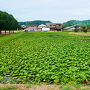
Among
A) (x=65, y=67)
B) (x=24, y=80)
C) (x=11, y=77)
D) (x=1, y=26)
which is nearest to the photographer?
(x=24, y=80)

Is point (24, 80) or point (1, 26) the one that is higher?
point (1, 26)

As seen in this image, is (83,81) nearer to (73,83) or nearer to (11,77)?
(73,83)

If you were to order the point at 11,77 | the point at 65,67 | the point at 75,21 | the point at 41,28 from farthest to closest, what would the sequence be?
the point at 75,21 < the point at 41,28 < the point at 65,67 < the point at 11,77

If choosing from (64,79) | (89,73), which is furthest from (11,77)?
(89,73)

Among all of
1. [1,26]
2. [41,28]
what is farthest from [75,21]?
[1,26]

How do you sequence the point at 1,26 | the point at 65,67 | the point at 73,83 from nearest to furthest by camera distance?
the point at 73,83 < the point at 65,67 < the point at 1,26

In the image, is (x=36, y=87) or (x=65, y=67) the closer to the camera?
(x=36, y=87)

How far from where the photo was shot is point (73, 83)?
526 centimetres

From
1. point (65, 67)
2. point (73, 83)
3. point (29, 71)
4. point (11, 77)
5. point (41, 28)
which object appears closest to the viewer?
point (73, 83)

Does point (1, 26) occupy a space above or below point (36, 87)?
above

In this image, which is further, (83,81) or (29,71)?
(29,71)

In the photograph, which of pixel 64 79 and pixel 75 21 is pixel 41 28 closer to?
pixel 75 21

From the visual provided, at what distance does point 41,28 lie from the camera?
297 ft

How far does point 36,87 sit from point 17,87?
0.60m
